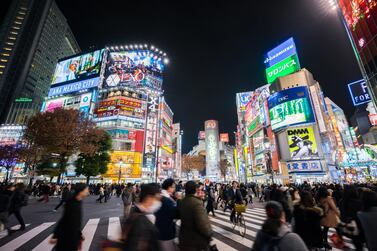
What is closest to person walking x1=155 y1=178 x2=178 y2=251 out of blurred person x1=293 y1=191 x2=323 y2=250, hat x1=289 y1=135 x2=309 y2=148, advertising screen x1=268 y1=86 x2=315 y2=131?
blurred person x1=293 y1=191 x2=323 y2=250

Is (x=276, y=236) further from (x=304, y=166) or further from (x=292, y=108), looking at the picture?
(x=292, y=108)

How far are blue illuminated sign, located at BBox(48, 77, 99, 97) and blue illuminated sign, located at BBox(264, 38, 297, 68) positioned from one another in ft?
148

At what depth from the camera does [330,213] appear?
457cm

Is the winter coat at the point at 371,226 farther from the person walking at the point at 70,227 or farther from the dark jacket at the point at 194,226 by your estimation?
the person walking at the point at 70,227

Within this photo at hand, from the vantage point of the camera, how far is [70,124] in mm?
21156

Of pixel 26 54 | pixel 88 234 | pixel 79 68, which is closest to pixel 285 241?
pixel 88 234

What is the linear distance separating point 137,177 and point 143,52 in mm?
36835

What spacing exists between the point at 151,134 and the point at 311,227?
1749 inches

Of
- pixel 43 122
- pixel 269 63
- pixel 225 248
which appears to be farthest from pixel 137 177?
Answer: pixel 269 63

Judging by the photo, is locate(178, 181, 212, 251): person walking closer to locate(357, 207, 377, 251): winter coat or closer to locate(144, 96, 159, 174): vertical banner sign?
locate(357, 207, 377, 251): winter coat

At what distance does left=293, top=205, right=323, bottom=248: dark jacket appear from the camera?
3.44m

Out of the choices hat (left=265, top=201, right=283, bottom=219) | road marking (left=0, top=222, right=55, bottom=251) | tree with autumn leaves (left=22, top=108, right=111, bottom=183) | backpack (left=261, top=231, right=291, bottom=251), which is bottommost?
road marking (left=0, top=222, right=55, bottom=251)

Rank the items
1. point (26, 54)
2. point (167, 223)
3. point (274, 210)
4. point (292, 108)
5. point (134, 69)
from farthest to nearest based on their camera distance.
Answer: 1. point (26, 54)
2. point (134, 69)
3. point (292, 108)
4. point (167, 223)
5. point (274, 210)

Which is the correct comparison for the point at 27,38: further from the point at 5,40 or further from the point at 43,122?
the point at 43,122
